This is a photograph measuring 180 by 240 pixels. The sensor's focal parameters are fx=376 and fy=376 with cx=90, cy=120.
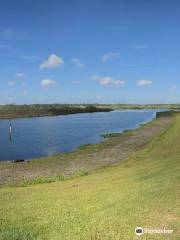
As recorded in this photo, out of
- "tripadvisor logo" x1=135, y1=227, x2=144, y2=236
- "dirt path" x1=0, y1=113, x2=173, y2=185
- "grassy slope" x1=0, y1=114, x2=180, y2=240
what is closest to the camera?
"tripadvisor logo" x1=135, y1=227, x2=144, y2=236

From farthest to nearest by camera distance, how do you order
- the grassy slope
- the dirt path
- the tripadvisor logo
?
the dirt path → the grassy slope → the tripadvisor logo

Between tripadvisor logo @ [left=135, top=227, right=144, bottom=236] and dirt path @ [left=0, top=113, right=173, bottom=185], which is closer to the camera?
tripadvisor logo @ [left=135, top=227, right=144, bottom=236]

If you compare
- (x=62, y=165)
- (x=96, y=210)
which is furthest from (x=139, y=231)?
(x=62, y=165)

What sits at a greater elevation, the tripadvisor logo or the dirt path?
the tripadvisor logo

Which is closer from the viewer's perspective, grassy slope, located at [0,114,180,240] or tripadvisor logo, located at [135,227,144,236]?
tripadvisor logo, located at [135,227,144,236]

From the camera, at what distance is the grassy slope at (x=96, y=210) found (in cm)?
1215

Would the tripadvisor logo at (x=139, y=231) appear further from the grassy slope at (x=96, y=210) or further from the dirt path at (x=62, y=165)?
the dirt path at (x=62, y=165)


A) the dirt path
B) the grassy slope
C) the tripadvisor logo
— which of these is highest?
the tripadvisor logo

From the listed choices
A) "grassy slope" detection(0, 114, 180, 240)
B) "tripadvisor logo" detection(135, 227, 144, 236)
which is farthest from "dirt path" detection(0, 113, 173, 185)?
"tripadvisor logo" detection(135, 227, 144, 236)

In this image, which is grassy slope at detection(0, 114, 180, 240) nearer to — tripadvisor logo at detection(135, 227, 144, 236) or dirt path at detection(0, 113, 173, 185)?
tripadvisor logo at detection(135, 227, 144, 236)

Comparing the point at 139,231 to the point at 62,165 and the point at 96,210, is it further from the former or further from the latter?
the point at 62,165

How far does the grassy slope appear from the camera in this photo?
12.1 m

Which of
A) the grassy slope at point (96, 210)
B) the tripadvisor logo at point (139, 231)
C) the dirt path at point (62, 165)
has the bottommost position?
the dirt path at point (62, 165)

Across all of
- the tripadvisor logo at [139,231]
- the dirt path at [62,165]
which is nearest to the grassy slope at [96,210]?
the tripadvisor logo at [139,231]
